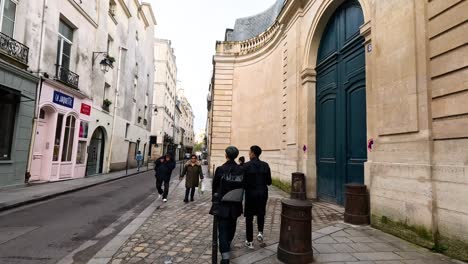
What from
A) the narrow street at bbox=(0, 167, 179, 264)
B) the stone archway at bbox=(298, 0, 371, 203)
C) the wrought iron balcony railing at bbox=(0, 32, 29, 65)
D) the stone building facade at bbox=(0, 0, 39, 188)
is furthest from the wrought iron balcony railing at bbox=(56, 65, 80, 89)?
the stone archway at bbox=(298, 0, 371, 203)

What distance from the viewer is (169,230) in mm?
5246

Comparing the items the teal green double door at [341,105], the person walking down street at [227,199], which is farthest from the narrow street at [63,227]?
the teal green double door at [341,105]

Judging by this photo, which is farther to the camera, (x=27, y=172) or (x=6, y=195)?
(x=27, y=172)

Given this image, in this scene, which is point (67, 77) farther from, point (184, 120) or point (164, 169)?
point (184, 120)

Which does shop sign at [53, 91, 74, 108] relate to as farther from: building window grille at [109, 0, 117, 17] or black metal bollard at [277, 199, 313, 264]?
black metal bollard at [277, 199, 313, 264]

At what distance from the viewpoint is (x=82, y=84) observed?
47.0 ft

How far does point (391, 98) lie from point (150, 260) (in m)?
4.99

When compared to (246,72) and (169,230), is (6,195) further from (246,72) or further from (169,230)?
(246,72)

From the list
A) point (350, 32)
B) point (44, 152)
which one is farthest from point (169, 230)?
point (44, 152)

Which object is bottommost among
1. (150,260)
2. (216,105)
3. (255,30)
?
(150,260)

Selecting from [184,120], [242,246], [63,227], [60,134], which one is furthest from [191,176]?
[184,120]

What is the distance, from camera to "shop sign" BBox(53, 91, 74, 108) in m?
12.0

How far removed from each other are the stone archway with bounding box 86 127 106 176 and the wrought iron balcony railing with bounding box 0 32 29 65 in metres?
6.79

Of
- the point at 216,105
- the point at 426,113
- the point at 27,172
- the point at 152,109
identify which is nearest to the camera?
the point at 426,113
